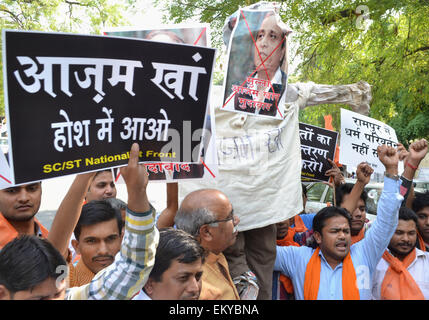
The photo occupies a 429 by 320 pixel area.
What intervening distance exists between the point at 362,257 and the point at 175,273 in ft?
4.78

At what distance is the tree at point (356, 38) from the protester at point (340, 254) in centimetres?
284

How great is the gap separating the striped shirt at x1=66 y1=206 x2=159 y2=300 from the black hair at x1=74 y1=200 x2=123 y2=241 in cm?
90

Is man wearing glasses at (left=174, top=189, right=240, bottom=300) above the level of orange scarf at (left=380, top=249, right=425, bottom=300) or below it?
above

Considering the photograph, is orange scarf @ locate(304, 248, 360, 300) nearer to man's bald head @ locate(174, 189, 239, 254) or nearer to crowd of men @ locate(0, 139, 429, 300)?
crowd of men @ locate(0, 139, 429, 300)

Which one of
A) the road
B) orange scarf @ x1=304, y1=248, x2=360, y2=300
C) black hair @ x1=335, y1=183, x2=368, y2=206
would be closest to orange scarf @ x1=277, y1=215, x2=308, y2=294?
orange scarf @ x1=304, y1=248, x2=360, y2=300

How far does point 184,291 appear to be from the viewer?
1903 mm

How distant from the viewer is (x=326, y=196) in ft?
22.4

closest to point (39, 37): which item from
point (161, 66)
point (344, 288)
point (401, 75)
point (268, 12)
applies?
point (161, 66)

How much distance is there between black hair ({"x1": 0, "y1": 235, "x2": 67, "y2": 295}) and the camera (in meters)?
1.44

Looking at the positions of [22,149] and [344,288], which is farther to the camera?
[344,288]

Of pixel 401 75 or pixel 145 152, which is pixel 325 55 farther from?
pixel 145 152

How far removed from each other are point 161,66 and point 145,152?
0.38m

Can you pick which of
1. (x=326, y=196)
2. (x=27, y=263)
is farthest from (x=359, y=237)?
(x=326, y=196)

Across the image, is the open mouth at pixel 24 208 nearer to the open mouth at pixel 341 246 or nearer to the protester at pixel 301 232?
the protester at pixel 301 232
